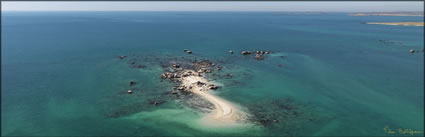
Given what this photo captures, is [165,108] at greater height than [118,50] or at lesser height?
lesser

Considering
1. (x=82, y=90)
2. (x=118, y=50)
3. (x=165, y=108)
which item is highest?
(x=118, y=50)

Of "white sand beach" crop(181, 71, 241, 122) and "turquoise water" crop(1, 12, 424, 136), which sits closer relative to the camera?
"turquoise water" crop(1, 12, 424, 136)

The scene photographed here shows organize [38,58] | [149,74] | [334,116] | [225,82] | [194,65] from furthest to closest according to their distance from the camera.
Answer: [38,58], [194,65], [149,74], [225,82], [334,116]

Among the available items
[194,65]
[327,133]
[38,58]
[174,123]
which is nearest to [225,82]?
[194,65]

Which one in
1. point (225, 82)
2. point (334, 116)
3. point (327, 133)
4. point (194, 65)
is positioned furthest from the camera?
point (194, 65)

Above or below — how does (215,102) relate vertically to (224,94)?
below

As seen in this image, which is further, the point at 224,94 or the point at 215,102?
the point at 224,94

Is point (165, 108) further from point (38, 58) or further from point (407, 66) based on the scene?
point (407, 66)

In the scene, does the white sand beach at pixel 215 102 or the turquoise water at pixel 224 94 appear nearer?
the turquoise water at pixel 224 94

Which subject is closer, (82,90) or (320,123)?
(320,123)
